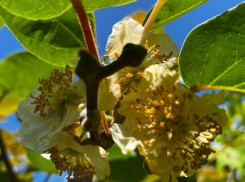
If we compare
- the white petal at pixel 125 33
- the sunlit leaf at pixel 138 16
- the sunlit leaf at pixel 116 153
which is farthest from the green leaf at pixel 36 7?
the sunlit leaf at pixel 116 153

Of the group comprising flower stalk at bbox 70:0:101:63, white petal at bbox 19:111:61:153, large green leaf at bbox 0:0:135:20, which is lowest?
white petal at bbox 19:111:61:153

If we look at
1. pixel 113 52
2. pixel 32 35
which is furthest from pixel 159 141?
Result: pixel 32 35

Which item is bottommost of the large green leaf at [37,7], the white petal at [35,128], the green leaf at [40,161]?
the green leaf at [40,161]

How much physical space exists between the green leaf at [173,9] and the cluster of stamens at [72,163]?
0.57m

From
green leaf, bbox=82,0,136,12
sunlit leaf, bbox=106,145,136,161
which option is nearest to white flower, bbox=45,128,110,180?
green leaf, bbox=82,0,136,12

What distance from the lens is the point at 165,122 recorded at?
878 millimetres

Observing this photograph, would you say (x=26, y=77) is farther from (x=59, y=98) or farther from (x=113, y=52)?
(x=113, y=52)

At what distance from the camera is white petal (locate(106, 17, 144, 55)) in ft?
3.10

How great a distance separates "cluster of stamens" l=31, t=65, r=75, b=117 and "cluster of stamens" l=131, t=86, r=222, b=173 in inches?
11.7

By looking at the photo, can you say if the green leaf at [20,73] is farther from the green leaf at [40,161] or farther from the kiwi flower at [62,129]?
the kiwi flower at [62,129]

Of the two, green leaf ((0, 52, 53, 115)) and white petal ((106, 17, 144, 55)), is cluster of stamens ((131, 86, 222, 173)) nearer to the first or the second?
white petal ((106, 17, 144, 55))

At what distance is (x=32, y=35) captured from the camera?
1.07 metres

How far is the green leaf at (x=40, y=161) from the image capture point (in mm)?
1677

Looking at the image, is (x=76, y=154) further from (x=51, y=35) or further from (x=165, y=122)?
(x=51, y=35)
